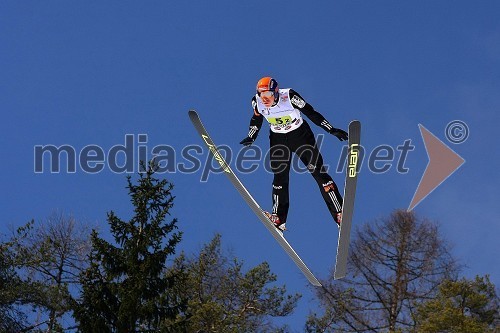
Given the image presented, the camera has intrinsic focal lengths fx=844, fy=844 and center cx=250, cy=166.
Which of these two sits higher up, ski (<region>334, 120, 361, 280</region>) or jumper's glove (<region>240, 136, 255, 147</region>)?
jumper's glove (<region>240, 136, 255, 147</region>)

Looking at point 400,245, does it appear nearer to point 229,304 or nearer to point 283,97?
point 229,304

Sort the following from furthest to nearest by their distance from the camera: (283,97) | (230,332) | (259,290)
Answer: (259,290), (230,332), (283,97)

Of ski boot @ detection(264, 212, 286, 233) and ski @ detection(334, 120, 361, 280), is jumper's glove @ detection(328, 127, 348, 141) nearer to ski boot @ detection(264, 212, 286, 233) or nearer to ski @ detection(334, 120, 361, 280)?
ski @ detection(334, 120, 361, 280)

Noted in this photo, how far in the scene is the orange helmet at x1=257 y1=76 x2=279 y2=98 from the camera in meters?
11.8

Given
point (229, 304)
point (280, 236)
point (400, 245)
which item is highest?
point (400, 245)

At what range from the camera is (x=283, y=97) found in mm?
12078

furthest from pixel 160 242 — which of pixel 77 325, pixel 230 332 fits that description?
pixel 230 332

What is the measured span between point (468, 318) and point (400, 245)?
6.10 meters

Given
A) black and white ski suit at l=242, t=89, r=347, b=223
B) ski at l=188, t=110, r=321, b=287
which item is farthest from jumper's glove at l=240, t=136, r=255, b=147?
ski at l=188, t=110, r=321, b=287

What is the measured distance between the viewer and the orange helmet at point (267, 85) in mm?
11750

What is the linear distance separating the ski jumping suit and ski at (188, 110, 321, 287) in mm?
550

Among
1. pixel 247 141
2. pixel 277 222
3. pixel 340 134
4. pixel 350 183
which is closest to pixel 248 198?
pixel 277 222

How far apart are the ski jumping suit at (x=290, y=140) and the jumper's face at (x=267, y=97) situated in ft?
0.40

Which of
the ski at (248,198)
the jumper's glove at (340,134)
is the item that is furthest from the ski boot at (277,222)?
the jumper's glove at (340,134)
